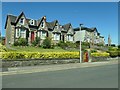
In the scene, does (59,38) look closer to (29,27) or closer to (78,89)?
(29,27)

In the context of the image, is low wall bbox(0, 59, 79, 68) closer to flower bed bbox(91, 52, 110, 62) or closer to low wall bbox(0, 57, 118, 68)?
low wall bbox(0, 57, 118, 68)

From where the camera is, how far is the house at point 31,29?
48.9 meters

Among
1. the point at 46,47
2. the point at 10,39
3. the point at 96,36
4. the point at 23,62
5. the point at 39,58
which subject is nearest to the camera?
the point at 23,62

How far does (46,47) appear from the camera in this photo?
45.8 m

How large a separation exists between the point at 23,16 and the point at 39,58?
24.8m

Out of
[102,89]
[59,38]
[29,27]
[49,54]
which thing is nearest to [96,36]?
[59,38]

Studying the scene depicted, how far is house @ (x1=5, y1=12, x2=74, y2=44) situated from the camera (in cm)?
4891

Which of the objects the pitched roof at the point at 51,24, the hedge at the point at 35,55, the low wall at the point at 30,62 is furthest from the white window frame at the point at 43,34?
the low wall at the point at 30,62

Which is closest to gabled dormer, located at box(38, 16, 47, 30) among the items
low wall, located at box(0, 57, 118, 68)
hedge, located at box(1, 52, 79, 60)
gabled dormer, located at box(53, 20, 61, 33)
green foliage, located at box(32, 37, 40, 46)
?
gabled dormer, located at box(53, 20, 61, 33)

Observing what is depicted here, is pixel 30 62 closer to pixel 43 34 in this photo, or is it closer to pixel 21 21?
pixel 21 21

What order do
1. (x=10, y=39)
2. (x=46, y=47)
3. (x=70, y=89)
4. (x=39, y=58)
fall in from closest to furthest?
(x=70, y=89)
(x=39, y=58)
(x=46, y=47)
(x=10, y=39)

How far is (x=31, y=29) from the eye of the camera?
52.6 m

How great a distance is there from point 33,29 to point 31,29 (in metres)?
0.60

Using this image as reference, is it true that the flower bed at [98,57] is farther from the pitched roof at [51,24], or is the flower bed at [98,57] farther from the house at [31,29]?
the pitched roof at [51,24]
